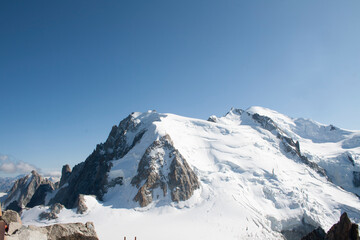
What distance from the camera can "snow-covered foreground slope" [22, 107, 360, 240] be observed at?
136ft

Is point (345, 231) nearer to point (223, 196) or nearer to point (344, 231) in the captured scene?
point (344, 231)

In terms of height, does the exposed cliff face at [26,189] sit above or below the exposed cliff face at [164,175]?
above

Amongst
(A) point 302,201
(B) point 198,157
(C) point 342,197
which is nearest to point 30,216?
(B) point 198,157

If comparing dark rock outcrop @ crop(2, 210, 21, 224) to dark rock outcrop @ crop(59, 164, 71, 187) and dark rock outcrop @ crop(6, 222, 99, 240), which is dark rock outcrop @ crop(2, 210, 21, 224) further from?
dark rock outcrop @ crop(59, 164, 71, 187)

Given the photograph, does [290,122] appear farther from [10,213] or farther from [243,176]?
[10,213]

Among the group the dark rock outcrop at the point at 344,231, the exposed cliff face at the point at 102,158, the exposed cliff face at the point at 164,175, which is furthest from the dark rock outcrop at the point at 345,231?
the exposed cliff face at the point at 102,158

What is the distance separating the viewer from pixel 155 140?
61281mm

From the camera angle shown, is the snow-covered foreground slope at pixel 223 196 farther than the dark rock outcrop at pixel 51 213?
No

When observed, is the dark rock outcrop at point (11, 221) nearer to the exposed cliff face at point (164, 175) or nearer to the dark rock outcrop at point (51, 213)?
the exposed cliff face at point (164, 175)

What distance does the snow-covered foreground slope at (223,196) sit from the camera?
4147cm

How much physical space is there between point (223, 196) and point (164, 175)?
14.3 m

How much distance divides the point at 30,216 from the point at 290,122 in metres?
144

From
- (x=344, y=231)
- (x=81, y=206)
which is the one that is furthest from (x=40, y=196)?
(x=344, y=231)

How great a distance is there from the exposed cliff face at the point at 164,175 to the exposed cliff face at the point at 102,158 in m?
14.6
